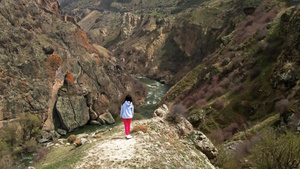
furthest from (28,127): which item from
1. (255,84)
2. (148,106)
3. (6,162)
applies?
(255,84)

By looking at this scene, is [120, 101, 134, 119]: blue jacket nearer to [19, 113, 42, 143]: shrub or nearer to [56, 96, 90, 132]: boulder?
[19, 113, 42, 143]: shrub

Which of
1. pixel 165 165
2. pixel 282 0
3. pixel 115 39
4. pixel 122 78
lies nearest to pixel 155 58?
pixel 122 78

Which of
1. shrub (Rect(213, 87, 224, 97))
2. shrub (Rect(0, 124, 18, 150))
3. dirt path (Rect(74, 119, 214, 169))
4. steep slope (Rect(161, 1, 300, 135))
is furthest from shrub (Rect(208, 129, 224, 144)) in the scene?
shrub (Rect(0, 124, 18, 150))

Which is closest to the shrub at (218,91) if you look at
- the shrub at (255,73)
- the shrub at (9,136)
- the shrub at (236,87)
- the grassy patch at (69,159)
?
the shrub at (236,87)

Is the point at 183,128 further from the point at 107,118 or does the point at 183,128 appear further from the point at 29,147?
the point at 107,118

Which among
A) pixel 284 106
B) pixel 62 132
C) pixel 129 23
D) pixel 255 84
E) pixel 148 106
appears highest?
pixel 129 23

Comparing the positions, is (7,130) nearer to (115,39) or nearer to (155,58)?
(155,58)

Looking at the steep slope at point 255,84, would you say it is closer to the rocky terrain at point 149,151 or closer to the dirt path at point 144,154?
the rocky terrain at point 149,151

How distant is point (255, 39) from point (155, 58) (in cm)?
8871

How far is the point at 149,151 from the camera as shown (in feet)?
40.3

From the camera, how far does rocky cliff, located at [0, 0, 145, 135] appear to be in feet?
140

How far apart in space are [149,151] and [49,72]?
149ft

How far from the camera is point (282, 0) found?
4916 cm

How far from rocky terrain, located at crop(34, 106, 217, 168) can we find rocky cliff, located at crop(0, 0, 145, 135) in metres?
34.9
